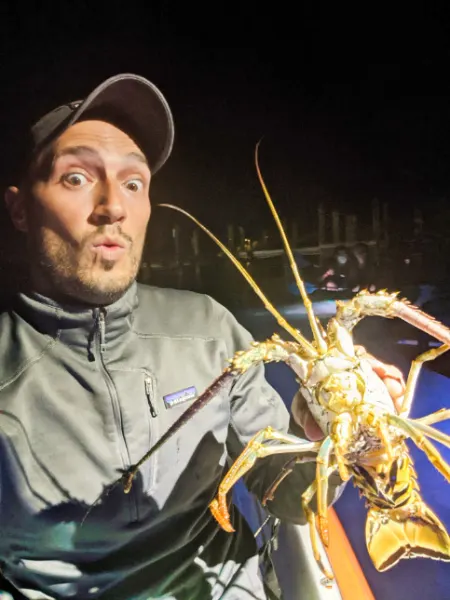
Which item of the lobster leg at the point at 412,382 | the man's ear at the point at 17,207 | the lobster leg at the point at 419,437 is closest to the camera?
the lobster leg at the point at 419,437

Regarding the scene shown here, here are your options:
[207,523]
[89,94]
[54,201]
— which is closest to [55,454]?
[207,523]

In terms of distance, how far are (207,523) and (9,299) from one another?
0.71 meters

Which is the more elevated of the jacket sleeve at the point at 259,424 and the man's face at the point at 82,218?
the man's face at the point at 82,218

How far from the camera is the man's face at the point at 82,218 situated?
102cm

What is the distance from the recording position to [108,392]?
1031 mm

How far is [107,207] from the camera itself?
1.02 m

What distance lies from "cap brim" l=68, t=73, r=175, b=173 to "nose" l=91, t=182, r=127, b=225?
16cm

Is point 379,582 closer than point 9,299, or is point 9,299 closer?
point 9,299

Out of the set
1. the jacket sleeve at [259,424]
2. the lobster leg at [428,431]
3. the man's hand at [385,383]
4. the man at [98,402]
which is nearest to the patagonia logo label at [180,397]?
Result: the man at [98,402]

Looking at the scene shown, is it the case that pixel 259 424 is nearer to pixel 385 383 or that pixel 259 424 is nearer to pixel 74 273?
pixel 385 383

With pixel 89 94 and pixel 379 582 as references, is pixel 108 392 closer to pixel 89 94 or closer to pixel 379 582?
pixel 89 94

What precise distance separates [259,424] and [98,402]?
1.30 feet

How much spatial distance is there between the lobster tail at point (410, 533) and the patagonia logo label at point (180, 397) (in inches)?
18.1

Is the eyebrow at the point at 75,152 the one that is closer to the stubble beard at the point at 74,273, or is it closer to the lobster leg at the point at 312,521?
the stubble beard at the point at 74,273
